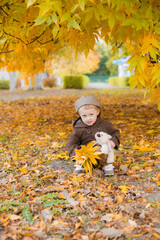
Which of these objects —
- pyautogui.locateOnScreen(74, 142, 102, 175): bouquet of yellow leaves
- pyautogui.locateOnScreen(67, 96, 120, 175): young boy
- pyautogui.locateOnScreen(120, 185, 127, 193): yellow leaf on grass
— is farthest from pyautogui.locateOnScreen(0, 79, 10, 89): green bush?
pyautogui.locateOnScreen(120, 185, 127, 193): yellow leaf on grass

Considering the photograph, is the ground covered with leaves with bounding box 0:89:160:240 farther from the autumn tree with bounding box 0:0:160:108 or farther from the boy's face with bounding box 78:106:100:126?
the autumn tree with bounding box 0:0:160:108

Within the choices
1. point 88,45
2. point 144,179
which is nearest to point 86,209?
point 144,179

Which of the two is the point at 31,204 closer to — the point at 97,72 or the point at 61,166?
the point at 61,166

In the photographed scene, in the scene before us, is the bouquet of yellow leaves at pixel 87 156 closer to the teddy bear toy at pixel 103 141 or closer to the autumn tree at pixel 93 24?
the teddy bear toy at pixel 103 141

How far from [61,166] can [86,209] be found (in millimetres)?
1219

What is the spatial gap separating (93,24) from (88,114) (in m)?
1.10

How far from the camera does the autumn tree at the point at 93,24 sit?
2.47m

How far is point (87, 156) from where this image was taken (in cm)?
300

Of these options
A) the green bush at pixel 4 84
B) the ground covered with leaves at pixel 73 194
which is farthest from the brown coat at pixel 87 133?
the green bush at pixel 4 84

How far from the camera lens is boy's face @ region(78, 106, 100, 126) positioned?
3.16 m

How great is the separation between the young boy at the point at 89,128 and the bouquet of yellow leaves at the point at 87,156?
0.13m

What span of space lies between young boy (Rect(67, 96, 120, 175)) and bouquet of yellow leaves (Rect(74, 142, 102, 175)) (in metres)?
0.13

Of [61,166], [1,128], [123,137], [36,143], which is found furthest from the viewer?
[1,128]

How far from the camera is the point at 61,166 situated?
3.65 meters
